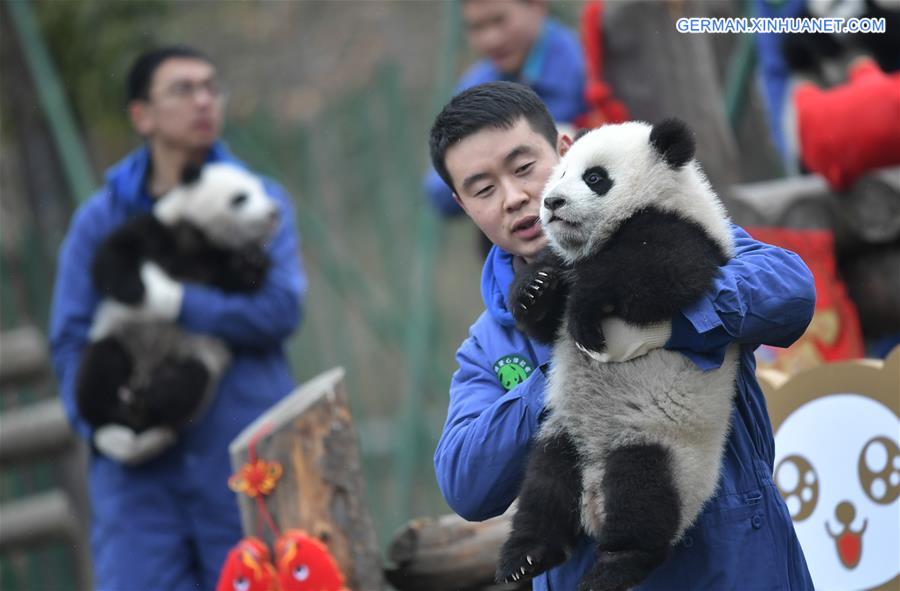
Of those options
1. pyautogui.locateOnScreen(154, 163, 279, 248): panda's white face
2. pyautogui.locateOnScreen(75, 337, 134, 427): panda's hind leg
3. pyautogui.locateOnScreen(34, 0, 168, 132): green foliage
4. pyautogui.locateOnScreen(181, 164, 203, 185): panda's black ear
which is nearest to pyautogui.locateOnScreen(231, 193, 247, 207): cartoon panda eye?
pyautogui.locateOnScreen(154, 163, 279, 248): panda's white face

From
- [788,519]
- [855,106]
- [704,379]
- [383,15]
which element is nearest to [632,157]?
[704,379]

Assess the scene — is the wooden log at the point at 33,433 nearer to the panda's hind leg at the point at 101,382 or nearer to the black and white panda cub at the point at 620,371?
the panda's hind leg at the point at 101,382

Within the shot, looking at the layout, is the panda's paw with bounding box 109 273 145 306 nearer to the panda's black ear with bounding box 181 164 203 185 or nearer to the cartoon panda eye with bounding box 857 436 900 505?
the panda's black ear with bounding box 181 164 203 185

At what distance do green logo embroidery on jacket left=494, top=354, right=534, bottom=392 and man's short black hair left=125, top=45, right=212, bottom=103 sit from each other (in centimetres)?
269

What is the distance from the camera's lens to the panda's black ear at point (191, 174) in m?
4.61

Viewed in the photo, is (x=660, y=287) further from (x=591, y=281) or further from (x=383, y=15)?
(x=383, y=15)

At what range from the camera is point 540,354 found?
253 cm

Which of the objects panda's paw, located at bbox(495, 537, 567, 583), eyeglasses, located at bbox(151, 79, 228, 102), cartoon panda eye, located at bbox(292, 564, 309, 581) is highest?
eyeglasses, located at bbox(151, 79, 228, 102)

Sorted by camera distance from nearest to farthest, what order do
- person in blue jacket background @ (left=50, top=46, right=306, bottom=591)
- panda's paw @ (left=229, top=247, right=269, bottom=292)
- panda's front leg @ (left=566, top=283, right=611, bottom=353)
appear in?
panda's front leg @ (left=566, top=283, right=611, bottom=353) → person in blue jacket background @ (left=50, top=46, right=306, bottom=591) → panda's paw @ (left=229, top=247, right=269, bottom=292)

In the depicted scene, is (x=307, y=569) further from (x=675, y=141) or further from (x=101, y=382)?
(x=675, y=141)

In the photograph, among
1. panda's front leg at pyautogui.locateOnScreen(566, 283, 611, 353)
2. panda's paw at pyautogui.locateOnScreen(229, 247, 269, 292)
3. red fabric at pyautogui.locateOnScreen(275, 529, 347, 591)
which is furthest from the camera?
panda's paw at pyautogui.locateOnScreen(229, 247, 269, 292)

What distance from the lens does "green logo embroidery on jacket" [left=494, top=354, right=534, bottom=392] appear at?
2562 millimetres

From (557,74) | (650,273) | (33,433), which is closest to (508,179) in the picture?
(650,273)

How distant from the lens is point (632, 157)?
2.37m
